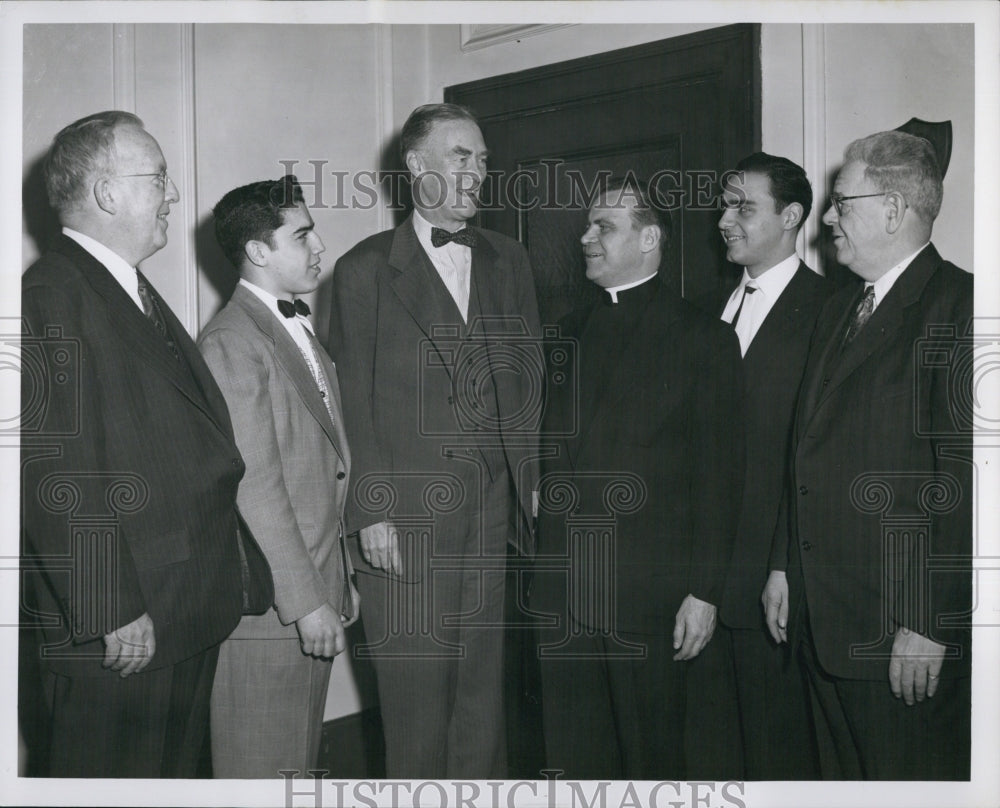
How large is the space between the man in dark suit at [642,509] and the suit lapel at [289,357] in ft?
1.86

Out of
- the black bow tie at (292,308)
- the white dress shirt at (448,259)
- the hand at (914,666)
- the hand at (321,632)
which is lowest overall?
the hand at (914,666)

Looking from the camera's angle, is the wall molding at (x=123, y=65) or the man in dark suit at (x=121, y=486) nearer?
the man in dark suit at (x=121, y=486)

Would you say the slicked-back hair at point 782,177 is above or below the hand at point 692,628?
above

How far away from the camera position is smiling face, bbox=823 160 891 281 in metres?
2.36

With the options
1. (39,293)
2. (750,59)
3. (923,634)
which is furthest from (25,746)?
(750,59)

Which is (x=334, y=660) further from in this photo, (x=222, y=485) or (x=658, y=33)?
(x=658, y=33)

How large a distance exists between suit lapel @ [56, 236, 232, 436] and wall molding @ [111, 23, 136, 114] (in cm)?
39

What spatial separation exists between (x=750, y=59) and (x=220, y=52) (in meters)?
1.35

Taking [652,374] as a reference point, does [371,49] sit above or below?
above

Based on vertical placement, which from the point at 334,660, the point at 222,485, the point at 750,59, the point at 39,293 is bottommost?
the point at 334,660

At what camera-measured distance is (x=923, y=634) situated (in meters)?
2.39

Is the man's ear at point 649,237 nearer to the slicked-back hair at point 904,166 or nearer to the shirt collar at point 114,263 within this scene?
the slicked-back hair at point 904,166

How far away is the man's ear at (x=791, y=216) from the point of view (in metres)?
2.39

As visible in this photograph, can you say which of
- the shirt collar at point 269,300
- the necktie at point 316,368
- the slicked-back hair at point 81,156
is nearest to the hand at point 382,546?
the necktie at point 316,368
